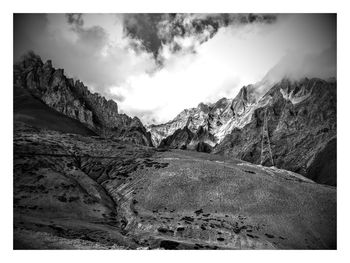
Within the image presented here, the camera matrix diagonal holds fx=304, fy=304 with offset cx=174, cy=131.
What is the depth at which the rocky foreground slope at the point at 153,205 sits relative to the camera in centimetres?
2620

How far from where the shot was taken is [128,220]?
112 ft

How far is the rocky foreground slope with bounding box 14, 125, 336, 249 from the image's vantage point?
26.2m

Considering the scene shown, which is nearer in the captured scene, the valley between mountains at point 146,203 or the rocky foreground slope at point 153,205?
the rocky foreground slope at point 153,205

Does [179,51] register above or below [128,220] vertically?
above

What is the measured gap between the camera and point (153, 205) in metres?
37.7

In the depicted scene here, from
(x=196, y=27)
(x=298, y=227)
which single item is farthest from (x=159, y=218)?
(x=196, y=27)

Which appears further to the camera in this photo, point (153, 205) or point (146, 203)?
point (146, 203)

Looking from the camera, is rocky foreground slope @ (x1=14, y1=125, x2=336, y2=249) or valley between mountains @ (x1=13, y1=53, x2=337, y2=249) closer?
rocky foreground slope @ (x1=14, y1=125, x2=336, y2=249)

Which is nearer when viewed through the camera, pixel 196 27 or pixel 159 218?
pixel 196 27

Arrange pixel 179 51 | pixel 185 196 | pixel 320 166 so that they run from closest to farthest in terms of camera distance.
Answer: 1. pixel 179 51
2. pixel 185 196
3. pixel 320 166

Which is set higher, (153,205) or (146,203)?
(146,203)
